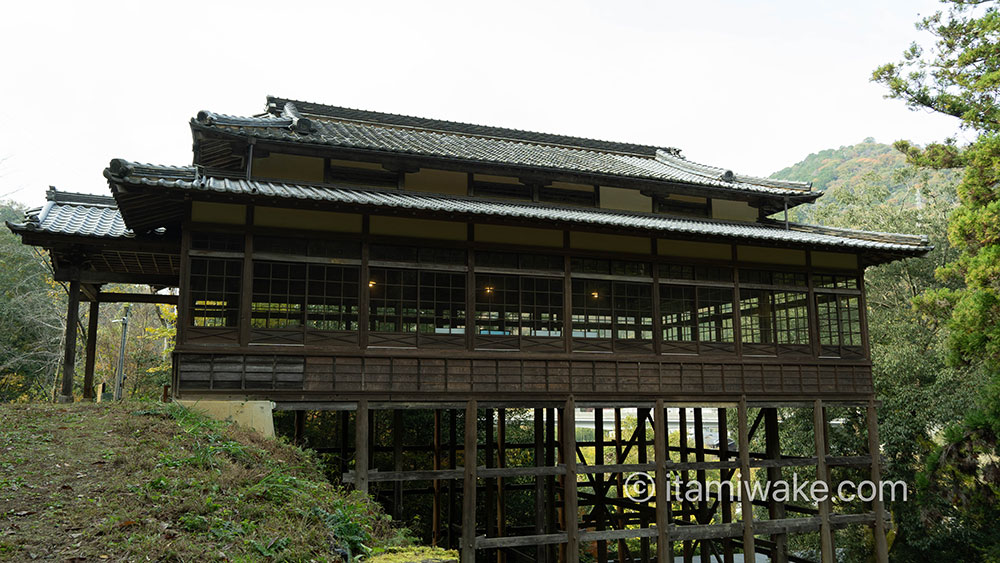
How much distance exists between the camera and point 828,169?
3314 inches

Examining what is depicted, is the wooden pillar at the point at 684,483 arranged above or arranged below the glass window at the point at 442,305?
below

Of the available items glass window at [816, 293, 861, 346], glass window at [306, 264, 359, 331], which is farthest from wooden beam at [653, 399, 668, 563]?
glass window at [306, 264, 359, 331]

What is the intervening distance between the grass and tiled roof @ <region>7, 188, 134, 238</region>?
3809 millimetres

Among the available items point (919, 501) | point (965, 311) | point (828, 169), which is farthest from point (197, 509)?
point (828, 169)

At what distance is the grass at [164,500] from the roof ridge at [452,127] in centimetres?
1000

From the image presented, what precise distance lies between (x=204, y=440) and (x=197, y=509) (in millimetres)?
2725

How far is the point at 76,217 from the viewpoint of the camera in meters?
13.3

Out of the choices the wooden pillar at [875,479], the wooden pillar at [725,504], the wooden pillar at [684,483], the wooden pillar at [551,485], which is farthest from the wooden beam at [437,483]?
the wooden pillar at [875,479]

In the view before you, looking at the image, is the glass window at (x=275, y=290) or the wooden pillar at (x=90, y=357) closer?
the glass window at (x=275, y=290)

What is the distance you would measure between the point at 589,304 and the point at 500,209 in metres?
2.95

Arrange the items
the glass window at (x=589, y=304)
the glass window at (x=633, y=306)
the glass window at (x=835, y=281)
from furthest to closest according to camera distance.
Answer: the glass window at (x=835, y=281) → the glass window at (x=633, y=306) → the glass window at (x=589, y=304)

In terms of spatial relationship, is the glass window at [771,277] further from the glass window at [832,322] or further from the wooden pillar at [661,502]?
the wooden pillar at [661,502]

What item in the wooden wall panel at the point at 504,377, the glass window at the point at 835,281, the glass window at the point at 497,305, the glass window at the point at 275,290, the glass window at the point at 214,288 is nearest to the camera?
the wooden wall panel at the point at 504,377

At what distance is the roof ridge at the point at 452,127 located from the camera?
17.5 m
